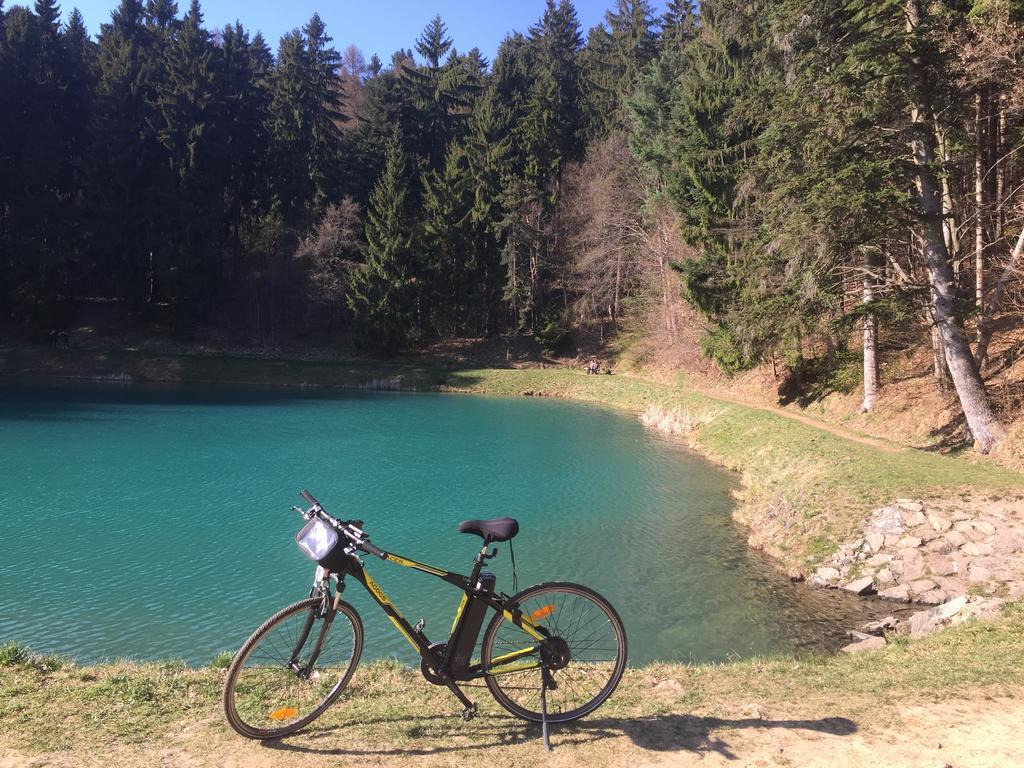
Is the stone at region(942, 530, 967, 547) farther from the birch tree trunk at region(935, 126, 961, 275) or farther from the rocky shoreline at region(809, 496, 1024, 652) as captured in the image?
the birch tree trunk at region(935, 126, 961, 275)

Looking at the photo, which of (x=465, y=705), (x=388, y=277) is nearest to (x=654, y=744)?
(x=465, y=705)

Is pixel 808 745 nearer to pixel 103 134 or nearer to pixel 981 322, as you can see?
pixel 981 322

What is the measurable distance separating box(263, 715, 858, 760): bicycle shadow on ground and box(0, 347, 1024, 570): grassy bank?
687 cm

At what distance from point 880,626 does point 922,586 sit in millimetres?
1611

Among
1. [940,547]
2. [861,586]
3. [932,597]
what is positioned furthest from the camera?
[940,547]

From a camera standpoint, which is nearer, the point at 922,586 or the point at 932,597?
the point at 932,597

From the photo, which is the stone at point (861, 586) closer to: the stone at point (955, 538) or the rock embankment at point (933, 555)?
the rock embankment at point (933, 555)

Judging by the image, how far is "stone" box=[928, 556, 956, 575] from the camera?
9.04 m

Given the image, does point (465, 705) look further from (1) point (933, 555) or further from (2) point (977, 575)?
(1) point (933, 555)

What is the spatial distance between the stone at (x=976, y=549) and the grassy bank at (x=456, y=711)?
4.24 m

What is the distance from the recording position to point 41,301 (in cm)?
4150

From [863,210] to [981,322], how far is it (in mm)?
4857

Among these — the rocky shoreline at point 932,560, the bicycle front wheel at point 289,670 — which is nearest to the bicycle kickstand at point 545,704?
the bicycle front wheel at point 289,670

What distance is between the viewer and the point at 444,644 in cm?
412
